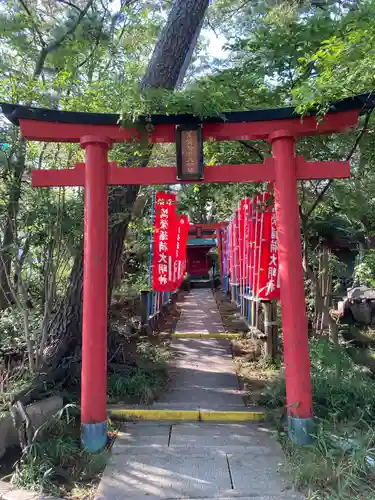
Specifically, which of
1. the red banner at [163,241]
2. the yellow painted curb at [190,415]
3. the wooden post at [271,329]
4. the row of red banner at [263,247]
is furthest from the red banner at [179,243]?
the yellow painted curb at [190,415]

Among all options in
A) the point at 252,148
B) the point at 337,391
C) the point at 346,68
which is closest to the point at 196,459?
the point at 337,391

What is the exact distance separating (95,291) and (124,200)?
2.19 metres

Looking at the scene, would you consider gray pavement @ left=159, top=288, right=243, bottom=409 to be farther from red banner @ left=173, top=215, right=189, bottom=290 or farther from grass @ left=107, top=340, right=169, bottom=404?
red banner @ left=173, top=215, right=189, bottom=290

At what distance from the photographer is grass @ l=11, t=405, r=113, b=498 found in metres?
3.10

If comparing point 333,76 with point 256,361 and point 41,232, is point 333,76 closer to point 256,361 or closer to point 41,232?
point 41,232

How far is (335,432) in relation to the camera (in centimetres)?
347

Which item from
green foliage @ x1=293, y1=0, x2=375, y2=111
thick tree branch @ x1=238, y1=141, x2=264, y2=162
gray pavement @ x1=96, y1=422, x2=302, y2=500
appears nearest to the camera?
gray pavement @ x1=96, y1=422, x2=302, y2=500

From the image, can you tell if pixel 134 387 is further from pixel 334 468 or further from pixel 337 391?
pixel 334 468

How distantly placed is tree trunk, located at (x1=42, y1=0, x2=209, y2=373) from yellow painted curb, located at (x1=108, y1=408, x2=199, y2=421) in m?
1.09

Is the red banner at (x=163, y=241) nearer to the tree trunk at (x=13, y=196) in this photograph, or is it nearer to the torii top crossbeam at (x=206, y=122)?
the tree trunk at (x=13, y=196)

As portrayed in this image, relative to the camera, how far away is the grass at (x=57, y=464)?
310 centimetres

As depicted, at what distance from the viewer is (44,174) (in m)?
3.92

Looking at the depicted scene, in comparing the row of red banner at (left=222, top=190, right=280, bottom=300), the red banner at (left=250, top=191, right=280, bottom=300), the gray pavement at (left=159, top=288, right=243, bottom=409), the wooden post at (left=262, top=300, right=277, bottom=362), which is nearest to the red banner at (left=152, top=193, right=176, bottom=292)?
the gray pavement at (left=159, top=288, right=243, bottom=409)

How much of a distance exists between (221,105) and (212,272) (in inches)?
758
